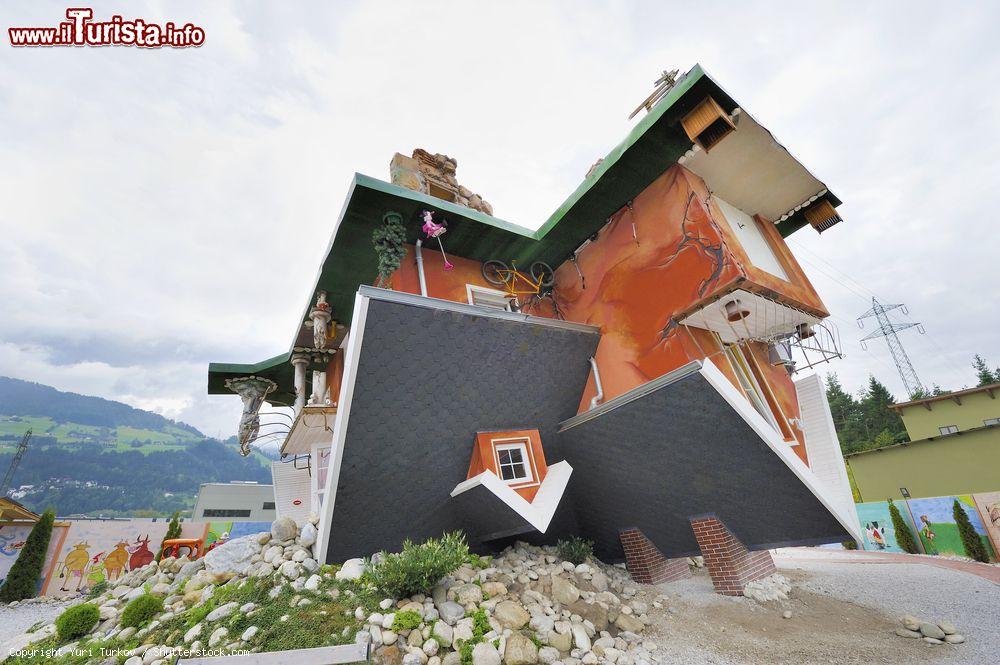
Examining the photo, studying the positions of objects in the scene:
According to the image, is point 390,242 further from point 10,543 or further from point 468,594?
point 10,543

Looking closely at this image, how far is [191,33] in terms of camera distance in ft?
22.8

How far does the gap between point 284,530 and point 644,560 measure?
761 cm

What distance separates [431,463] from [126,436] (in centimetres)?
25918

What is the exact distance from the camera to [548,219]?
360 inches

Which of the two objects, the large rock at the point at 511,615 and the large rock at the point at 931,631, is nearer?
the large rock at the point at 931,631

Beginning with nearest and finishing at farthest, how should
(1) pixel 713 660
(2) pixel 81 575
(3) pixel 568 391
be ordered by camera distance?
(1) pixel 713 660, (3) pixel 568 391, (2) pixel 81 575

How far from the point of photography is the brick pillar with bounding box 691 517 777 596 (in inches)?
287

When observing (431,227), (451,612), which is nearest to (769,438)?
(451,612)

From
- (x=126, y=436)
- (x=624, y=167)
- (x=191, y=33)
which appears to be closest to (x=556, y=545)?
(x=624, y=167)

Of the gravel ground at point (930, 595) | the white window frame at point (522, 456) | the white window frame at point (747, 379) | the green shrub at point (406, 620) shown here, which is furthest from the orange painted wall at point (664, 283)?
the green shrub at point (406, 620)

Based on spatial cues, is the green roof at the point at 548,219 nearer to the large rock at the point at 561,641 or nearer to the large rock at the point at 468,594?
the large rock at the point at 468,594

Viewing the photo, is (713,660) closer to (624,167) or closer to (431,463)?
(431,463)

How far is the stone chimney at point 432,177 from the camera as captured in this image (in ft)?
36.8

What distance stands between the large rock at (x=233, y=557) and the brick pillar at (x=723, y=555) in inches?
331
